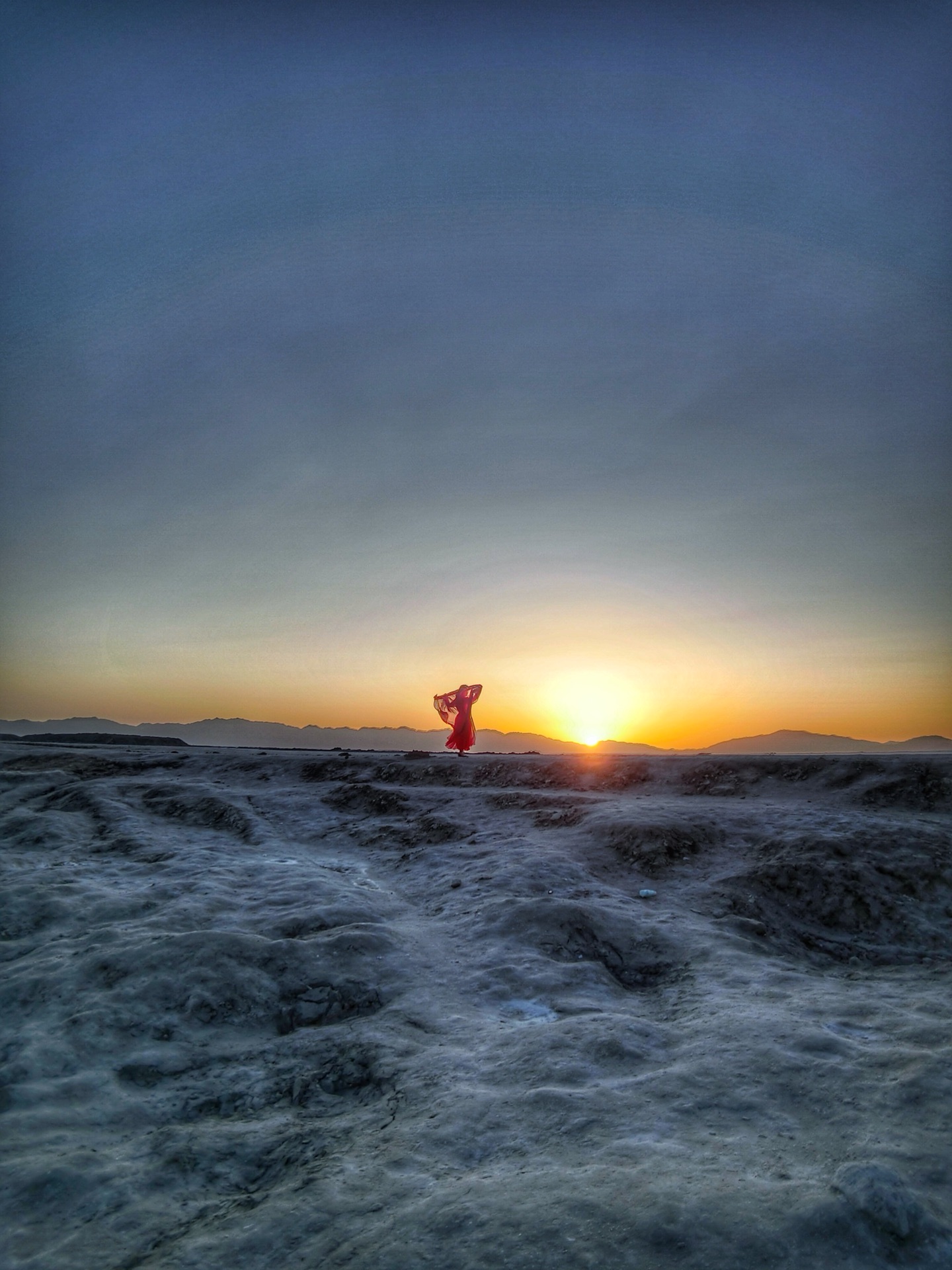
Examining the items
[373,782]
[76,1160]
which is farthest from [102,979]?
[373,782]

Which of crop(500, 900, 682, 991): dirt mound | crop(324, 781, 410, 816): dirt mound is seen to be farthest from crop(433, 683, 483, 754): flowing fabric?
crop(500, 900, 682, 991): dirt mound

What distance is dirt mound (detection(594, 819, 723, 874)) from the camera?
767 cm

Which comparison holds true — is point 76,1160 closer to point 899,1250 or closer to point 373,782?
Result: point 899,1250

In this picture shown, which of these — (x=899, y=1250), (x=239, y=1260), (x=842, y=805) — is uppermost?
(x=842, y=805)

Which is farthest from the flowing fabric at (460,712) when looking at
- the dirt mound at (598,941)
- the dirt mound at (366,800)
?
the dirt mound at (598,941)

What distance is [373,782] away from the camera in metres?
12.1

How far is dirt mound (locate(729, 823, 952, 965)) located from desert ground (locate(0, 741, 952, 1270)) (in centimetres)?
3

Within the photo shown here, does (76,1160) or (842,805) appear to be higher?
(842,805)

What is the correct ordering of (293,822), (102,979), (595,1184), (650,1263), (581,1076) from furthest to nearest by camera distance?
(293,822) < (102,979) < (581,1076) < (595,1184) < (650,1263)

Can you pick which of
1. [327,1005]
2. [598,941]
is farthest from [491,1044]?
[598,941]

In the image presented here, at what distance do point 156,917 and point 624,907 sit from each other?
3.98 metres

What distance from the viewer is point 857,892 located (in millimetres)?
6547

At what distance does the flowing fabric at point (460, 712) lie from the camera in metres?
18.8

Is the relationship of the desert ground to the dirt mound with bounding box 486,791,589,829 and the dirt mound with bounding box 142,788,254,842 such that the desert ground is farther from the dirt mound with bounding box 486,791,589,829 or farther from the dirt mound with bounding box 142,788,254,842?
the dirt mound with bounding box 142,788,254,842
